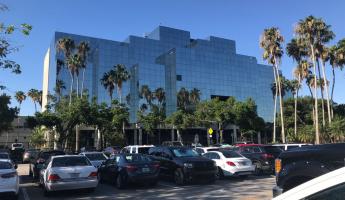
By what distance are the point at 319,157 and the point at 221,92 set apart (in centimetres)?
10600

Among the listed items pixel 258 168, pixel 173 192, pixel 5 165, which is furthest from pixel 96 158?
pixel 258 168

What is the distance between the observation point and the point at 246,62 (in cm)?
12150

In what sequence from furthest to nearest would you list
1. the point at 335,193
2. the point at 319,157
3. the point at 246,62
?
the point at 246,62 → the point at 319,157 → the point at 335,193

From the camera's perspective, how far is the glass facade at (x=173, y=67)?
99438 millimetres

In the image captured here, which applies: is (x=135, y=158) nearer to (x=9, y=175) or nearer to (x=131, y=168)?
(x=131, y=168)

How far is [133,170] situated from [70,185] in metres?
2.82

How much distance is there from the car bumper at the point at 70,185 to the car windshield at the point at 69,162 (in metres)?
0.82

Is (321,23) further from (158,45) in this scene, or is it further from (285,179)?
(158,45)

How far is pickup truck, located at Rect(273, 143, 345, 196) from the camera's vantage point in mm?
6574

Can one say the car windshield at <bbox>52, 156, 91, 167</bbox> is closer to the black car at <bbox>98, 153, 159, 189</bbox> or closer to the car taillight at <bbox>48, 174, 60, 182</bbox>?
the car taillight at <bbox>48, 174, 60, 182</bbox>

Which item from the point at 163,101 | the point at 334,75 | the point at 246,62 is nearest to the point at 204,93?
the point at 163,101

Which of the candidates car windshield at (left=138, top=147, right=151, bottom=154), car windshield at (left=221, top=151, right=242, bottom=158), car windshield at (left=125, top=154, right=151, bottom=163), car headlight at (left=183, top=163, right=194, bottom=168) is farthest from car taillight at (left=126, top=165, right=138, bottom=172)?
car windshield at (left=138, top=147, right=151, bottom=154)

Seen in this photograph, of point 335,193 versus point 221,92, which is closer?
point 335,193

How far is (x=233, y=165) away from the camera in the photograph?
63.4 ft
